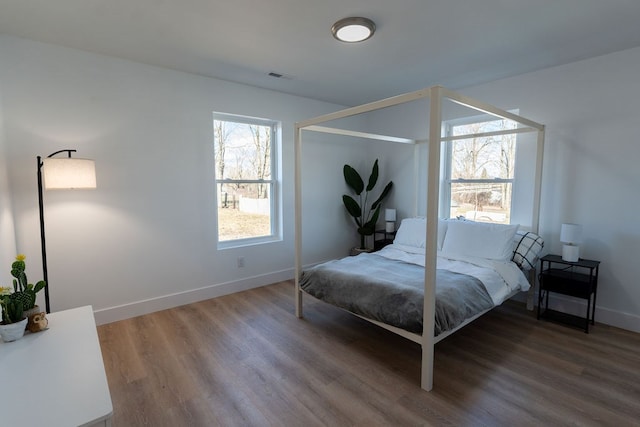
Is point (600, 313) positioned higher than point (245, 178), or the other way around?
point (245, 178)

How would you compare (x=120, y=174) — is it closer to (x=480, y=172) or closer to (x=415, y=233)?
(x=415, y=233)

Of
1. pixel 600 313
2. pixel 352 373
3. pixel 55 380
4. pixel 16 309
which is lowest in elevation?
pixel 352 373

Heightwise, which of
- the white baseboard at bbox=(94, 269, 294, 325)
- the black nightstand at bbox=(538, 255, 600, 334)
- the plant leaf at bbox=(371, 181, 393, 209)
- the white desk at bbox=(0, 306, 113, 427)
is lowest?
the white baseboard at bbox=(94, 269, 294, 325)

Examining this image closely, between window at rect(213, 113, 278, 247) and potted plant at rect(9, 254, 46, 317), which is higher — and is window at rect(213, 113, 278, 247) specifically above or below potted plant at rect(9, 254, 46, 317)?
above

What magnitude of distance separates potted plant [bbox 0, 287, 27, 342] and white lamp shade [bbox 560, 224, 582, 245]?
387 centimetres

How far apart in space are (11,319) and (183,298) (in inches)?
75.8

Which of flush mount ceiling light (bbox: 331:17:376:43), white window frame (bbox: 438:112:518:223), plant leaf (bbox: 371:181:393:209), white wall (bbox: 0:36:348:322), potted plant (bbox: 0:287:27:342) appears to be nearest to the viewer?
potted plant (bbox: 0:287:27:342)

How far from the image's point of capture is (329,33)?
2410 millimetres

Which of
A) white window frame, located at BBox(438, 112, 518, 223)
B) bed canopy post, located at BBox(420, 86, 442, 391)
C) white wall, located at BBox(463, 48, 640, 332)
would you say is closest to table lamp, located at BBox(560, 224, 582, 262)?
white wall, located at BBox(463, 48, 640, 332)

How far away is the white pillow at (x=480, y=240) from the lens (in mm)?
3033

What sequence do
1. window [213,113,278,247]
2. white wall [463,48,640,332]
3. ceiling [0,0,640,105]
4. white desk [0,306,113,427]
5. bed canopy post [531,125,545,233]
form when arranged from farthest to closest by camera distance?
1. window [213,113,278,247]
2. bed canopy post [531,125,545,233]
3. white wall [463,48,640,332]
4. ceiling [0,0,640,105]
5. white desk [0,306,113,427]

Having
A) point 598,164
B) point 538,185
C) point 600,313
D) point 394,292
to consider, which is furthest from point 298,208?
point 600,313

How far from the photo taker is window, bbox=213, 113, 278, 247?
369 centimetres

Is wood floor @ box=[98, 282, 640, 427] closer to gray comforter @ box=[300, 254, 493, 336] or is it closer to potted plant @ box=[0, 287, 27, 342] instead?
gray comforter @ box=[300, 254, 493, 336]
